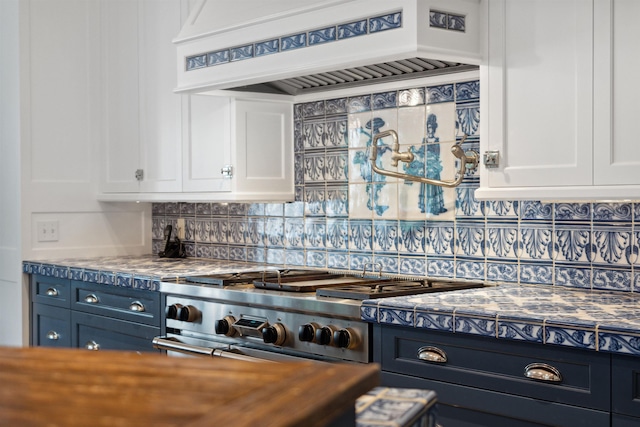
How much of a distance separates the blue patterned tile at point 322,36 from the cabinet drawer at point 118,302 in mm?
1316

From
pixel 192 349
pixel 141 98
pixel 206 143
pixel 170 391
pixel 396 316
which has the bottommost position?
pixel 192 349

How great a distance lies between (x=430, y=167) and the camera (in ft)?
11.0

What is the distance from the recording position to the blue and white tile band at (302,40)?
9.20 ft

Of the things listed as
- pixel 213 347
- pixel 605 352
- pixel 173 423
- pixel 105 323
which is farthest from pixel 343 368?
pixel 105 323

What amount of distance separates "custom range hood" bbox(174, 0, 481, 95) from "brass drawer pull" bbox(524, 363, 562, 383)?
1103 millimetres

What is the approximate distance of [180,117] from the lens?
4125mm

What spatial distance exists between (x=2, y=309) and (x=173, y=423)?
4.28 m

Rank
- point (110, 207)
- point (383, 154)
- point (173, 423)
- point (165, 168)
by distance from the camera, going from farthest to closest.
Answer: point (110, 207), point (165, 168), point (383, 154), point (173, 423)

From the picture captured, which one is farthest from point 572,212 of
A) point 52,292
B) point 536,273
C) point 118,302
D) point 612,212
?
point 52,292

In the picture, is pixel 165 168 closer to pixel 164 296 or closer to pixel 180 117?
pixel 180 117

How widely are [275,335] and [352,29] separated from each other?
112 centimetres

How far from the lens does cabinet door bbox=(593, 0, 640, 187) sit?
95.0 inches

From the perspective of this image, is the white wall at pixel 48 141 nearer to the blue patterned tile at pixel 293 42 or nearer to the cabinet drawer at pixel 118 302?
the cabinet drawer at pixel 118 302

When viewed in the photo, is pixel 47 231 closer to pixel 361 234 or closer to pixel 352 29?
pixel 361 234
